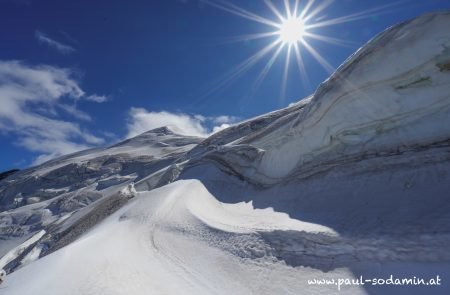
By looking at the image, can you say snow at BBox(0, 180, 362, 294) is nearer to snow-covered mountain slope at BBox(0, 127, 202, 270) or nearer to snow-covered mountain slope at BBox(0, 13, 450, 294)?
snow-covered mountain slope at BBox(0, 13, 450, 294)

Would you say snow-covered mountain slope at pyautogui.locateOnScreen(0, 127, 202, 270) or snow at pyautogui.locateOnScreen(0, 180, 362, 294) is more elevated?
snow-covered mountain slope at pyautogui.locateOnScreen(0, 127, 202, 270)

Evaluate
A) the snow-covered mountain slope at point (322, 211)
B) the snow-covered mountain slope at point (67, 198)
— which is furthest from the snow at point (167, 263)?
the snow-covered mountain slope at point (67, 198)

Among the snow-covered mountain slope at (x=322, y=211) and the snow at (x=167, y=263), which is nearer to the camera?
the snow-covered mountain slope at (x=322, y=211)

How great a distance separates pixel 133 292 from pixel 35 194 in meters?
36.8

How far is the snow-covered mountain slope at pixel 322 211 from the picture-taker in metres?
6.53

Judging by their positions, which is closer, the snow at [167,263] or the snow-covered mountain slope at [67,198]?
the snow at [167,263]

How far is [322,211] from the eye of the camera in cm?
911

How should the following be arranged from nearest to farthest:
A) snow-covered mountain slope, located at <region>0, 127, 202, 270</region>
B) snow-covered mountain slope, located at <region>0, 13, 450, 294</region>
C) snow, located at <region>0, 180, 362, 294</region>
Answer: snow-covered mountain slope, located at <region>0, 13, 450, 294</region> → snow, located at <region>0, 180, 362, 294</region> → snow-covered mountain slope, located at <region>0, 127, 202, 270</region>

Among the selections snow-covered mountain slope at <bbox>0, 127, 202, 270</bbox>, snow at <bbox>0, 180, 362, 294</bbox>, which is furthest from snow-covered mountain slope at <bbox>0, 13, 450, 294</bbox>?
snow-covered mountain slope at <bbox>0, 127, 202, 270</bbox>

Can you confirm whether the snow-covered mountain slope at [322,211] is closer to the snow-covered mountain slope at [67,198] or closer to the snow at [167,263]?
the snow at [167,263]

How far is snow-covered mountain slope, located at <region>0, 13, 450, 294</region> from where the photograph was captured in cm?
653

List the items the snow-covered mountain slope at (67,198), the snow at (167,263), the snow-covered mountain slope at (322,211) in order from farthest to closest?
the snow-covered mountain slope at (67,198), the snow at (167,263), the snow-covered mountain slope at (322,211)

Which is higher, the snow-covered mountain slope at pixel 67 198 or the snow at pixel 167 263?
the snow-covered mountain slope at pixel 67 198

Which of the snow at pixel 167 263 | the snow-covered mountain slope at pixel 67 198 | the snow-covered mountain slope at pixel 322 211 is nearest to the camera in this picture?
the snow-covered mountain slope at pixel 322 211
